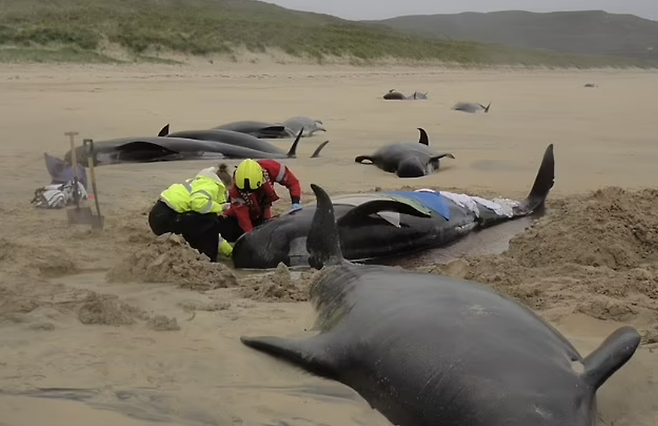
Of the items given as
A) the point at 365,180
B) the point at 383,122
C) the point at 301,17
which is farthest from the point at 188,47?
the point at 301,17

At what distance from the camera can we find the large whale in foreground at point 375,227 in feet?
20.2

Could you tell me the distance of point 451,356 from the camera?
3107mm

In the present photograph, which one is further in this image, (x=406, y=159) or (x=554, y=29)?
(x=554, y=29)

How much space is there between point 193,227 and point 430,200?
6.37 feet

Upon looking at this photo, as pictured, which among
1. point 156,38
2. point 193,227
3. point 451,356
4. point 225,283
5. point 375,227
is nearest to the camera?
point 451,356

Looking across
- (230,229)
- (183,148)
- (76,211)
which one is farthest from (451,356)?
(183,148)

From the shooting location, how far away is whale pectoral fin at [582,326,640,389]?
3.06m

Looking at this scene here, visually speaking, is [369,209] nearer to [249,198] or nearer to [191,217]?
[249,198]

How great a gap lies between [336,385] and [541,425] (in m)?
0.98

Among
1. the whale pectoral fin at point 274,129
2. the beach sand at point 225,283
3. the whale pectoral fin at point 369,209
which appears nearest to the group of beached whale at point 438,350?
the beach sand at point 225,283

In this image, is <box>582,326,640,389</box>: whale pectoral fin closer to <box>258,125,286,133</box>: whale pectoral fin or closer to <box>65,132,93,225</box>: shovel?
<box>65,132,93,225</box>: shovel

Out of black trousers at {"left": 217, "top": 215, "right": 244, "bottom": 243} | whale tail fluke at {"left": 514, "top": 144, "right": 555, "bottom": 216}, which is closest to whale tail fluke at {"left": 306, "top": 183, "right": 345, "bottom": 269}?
black trousers at {"left": 217, "top": 215, "right": 244, "bottom": 243}

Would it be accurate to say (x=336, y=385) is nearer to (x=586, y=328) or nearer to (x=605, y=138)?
(x=586, y=328)

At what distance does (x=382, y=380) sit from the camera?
128 inches
